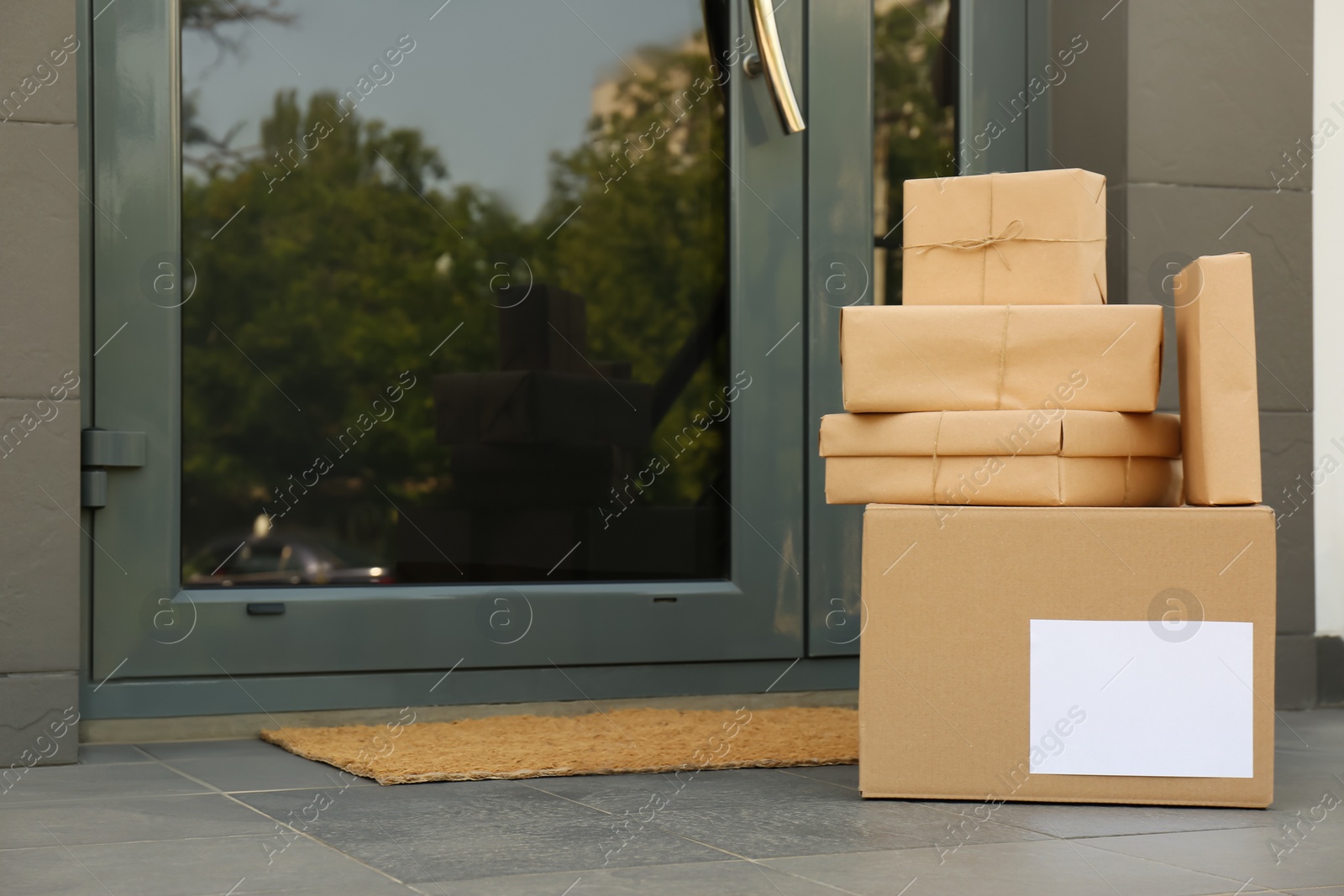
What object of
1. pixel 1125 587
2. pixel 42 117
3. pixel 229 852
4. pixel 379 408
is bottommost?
pixel 229 852

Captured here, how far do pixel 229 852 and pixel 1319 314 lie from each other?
2255mm

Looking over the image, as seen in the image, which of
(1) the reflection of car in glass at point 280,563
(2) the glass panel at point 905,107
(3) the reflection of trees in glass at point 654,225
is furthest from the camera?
(2) the glass panel at point 905,107

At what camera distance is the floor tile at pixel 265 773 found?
6.39 feet

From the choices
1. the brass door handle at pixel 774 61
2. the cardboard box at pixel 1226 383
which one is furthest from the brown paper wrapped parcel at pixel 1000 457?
the brass door handle at pixel 774 61

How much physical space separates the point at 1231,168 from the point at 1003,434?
1.20 meters

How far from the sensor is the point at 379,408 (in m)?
2.50

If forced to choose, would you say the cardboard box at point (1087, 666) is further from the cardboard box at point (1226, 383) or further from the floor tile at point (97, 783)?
the floor tile at point (97, 783)

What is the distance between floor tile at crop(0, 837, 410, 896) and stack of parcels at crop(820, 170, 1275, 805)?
71 centimetres

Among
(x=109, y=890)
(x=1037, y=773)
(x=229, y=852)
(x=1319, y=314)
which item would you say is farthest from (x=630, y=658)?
(x=1319, y=314)

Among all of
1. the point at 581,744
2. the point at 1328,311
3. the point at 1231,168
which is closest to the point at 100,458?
the point at 581,744

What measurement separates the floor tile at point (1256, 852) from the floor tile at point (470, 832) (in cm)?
48

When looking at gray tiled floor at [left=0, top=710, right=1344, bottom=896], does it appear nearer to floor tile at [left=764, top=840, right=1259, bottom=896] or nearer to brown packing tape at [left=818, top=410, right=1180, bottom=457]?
floor tile at [left=764, top=840, right=1259, bottom=896]

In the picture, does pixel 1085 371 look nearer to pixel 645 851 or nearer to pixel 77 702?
pixel 645 851

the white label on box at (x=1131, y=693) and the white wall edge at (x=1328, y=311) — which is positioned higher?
the white wall edge at (x=1328, y=311)
